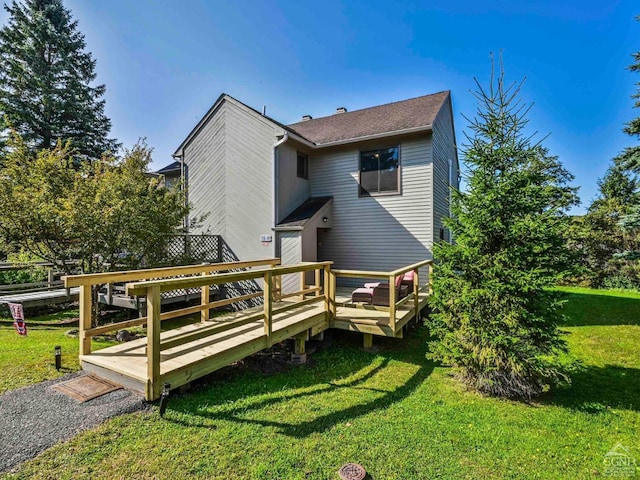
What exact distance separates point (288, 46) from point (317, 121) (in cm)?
315

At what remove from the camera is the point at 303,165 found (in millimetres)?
10836

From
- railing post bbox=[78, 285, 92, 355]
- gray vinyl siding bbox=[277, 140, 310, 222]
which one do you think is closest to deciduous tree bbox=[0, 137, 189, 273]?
railing post bbox=[78, 285, 92, 355]

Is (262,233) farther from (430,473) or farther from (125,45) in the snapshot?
(125,45)

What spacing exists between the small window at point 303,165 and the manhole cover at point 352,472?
8.92 meters

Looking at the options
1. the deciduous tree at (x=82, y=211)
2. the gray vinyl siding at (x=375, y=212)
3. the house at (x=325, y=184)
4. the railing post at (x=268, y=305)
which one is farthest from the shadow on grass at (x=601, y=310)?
the deciduous tree at (x=82, y=211)

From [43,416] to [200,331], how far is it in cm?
171

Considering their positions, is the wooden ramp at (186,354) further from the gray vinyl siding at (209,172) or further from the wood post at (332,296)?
the gray vinyl siding at (209,172)

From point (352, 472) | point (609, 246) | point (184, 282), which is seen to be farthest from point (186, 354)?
point (609, 246)

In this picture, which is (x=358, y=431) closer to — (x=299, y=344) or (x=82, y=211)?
(x=299, y=344)

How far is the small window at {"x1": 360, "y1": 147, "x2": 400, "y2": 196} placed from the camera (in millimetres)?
9711

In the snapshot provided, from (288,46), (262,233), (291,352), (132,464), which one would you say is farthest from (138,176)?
(288,46)

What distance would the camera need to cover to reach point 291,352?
5949 mm

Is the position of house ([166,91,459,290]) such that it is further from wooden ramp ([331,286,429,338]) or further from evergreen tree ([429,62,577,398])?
evergreen tree ([429,62,577,398])

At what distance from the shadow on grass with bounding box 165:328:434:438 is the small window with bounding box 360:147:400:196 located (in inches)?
215
